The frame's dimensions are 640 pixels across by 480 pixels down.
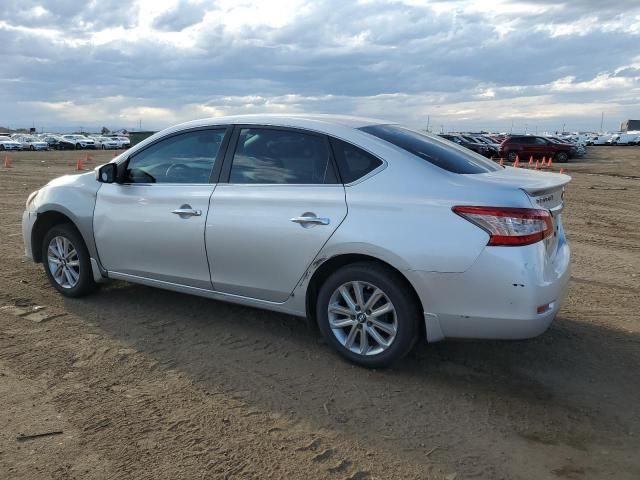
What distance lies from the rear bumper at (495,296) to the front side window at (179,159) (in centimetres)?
203

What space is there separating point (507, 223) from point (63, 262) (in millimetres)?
4056

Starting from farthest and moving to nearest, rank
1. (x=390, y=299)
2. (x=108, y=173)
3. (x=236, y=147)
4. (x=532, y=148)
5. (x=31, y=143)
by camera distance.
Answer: (x=31, y=143) → (x=532, y=148) → (x=108, y=173) → (x=236, y=147) → (x=390, y=299)

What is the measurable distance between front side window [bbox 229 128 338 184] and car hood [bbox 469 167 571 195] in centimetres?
104

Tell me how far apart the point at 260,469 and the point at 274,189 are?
203cm

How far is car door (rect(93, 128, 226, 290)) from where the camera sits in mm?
4648

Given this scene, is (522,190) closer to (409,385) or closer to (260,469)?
(409,385)

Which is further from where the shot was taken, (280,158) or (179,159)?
(179,159)

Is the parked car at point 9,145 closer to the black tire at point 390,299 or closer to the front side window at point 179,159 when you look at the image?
the front side window at point 179,159

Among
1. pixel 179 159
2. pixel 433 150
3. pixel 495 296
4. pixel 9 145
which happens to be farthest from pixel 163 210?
pixel 9 145

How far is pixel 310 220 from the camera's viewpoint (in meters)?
4.05

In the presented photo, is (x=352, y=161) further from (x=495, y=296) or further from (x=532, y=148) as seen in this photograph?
(x=532, y=148)

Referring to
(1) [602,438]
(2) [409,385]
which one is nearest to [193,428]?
(2) [409,385]

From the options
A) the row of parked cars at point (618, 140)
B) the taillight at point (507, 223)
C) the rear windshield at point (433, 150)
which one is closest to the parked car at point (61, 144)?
the row of parked cars at point (618, 140)

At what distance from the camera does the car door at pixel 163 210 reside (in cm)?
465
